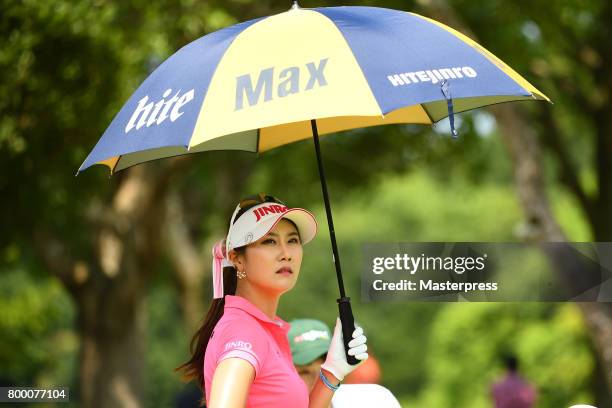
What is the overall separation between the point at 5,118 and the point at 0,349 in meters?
7.04

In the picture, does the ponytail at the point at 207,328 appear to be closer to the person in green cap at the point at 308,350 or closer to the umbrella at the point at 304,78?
the umbrella at the point at 304,78

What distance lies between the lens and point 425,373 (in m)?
49.3

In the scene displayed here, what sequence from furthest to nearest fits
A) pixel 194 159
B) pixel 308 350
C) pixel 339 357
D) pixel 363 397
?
pixel 194 159 < pixel 308 350 < pixel 363 397 < pixel 339 357

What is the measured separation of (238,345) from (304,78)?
2.82 ft

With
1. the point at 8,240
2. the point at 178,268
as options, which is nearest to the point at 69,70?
the point at 8,240

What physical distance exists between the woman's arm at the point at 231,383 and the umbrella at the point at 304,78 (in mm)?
510

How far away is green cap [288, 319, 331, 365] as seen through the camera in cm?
524

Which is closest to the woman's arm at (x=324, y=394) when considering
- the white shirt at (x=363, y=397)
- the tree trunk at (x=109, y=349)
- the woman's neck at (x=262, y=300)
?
the woman's neck at (x=262, y=300)

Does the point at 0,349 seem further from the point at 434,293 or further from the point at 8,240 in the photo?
the point at 434,293

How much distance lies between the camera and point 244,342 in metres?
3.56

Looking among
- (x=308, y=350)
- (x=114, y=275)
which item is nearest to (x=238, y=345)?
(x=308, y=350)

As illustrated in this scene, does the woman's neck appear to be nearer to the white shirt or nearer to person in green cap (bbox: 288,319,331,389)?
the white shirt

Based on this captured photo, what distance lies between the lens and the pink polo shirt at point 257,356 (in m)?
3.54

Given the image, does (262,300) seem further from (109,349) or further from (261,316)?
(109,349)
